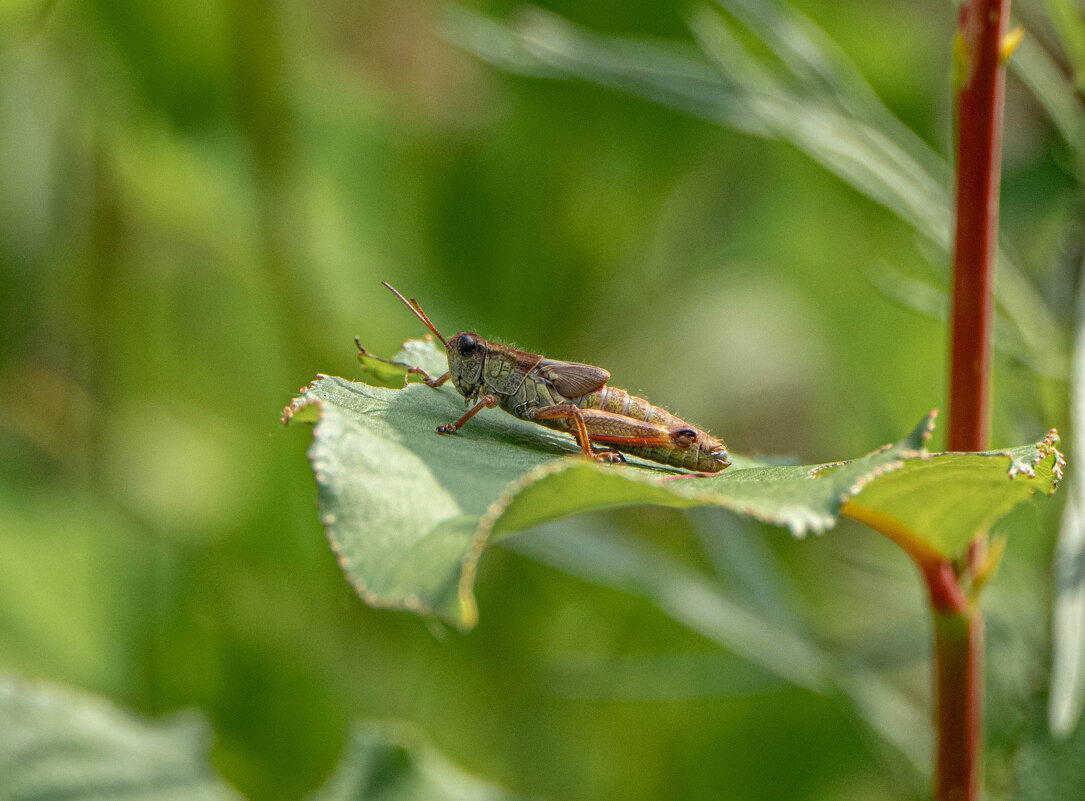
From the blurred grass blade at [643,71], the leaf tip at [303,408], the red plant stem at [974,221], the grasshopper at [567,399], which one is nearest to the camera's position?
the leaf tip at [303,408]

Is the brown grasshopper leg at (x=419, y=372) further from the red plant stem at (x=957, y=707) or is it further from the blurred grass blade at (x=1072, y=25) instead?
the blurred grass blade at (x=1072, y=25)

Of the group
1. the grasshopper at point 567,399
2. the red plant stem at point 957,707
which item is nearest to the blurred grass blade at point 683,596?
the grasshopper at point 567,399

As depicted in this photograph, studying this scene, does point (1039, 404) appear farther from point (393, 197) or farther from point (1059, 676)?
point (393, 197)

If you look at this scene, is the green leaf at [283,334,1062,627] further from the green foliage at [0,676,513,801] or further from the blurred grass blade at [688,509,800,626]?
the blurred grass blade at [688,509,800,626]

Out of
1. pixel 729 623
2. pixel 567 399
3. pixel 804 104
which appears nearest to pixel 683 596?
pixel 729 623

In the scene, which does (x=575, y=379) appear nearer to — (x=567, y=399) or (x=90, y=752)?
(x=567, y=399)

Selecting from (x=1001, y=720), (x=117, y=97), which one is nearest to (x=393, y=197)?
(x=117, y=97)

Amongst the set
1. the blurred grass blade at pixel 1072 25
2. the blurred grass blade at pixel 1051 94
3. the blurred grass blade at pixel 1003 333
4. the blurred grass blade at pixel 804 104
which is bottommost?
the blurred grass blade at pixel 1003 333
